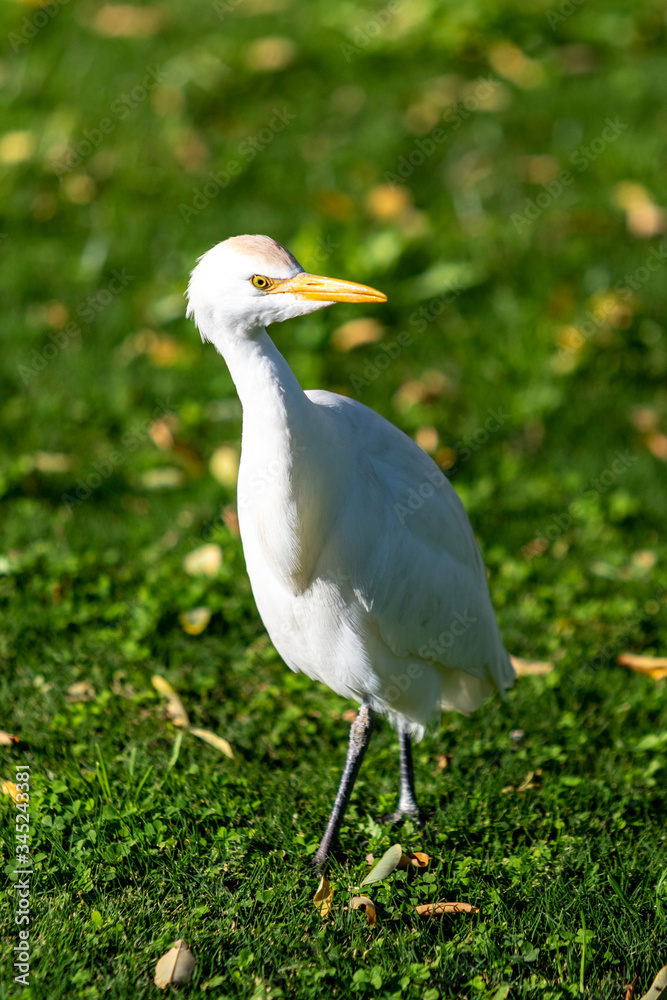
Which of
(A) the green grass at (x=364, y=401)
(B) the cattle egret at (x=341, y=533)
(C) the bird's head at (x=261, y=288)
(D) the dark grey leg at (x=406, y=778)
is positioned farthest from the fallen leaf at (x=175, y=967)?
(C) the bird's head at (x=261, y=288)

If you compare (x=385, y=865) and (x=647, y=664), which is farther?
(x=647, y=664)

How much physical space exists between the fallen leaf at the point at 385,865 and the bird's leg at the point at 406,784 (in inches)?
9.4

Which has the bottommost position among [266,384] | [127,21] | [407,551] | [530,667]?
[530,667]

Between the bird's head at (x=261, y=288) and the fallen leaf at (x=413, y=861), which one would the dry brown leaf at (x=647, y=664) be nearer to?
the fallen leaf at (x=413, y=861)

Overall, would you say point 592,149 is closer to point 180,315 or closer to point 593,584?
point 180,315

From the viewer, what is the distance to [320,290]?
2.28 meters

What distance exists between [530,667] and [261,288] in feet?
6.99

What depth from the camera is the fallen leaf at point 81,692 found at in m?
3.54

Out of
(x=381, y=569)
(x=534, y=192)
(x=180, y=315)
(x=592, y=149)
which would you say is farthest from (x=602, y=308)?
(x=381, y=569)

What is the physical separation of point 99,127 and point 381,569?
207 inches

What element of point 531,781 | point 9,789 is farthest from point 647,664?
point 9,789

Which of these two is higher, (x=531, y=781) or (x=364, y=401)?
(x=364, y=401)

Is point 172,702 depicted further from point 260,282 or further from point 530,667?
point 260,282

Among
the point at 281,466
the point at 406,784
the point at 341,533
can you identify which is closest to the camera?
the point at 281,466
